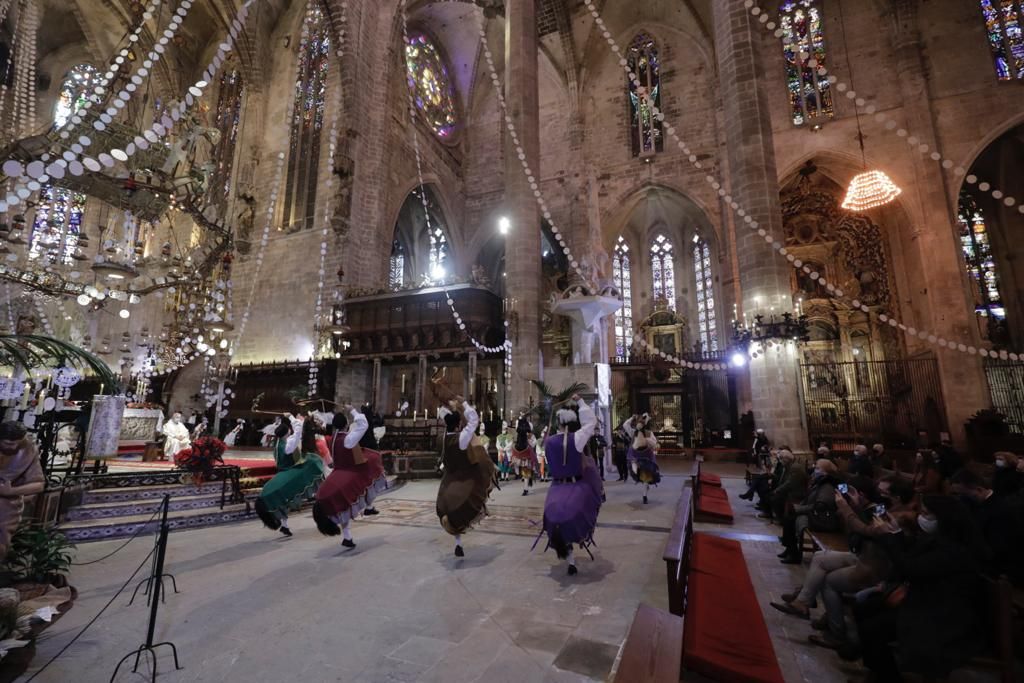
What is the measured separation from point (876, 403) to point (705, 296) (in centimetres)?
802

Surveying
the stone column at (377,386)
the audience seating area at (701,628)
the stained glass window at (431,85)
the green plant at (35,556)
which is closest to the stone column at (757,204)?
the audience seating area at (701,628)

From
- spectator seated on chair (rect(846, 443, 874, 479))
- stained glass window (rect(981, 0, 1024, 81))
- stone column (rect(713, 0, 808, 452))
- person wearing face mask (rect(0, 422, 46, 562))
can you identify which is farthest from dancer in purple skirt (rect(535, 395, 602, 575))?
stained glass window (rect(981, 0, 1024, 81))

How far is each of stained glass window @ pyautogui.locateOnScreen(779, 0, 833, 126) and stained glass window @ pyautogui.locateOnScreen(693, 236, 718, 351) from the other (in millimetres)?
6494

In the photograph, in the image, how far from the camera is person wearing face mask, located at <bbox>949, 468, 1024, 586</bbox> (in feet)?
10.7

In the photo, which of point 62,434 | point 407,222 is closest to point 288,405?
point 62,434

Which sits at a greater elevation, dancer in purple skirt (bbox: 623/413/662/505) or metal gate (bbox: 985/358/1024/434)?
metal gate (bbox: 985/358/1024/434)

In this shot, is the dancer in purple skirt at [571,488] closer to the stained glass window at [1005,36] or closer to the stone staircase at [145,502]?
the stone staircase at [145,502]

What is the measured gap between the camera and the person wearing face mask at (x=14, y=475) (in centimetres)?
294

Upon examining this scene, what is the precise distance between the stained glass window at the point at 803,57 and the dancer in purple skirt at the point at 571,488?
19.7 metres

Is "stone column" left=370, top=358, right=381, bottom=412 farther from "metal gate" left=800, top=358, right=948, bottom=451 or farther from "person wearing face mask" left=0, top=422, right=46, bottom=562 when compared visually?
"metal gate" left=800, top=358, right=948, bottom=451

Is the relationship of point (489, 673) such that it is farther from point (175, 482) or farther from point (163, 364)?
point (163, 364)

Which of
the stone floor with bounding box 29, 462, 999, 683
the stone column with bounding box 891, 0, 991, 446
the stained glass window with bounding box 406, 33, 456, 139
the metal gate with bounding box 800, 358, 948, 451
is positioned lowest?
the stone floor with bounding box 29, 462, 999, 683

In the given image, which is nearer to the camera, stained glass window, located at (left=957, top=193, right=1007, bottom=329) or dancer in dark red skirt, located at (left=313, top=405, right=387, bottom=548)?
dancer in dark red skirt, located at (left=313, top=405, right=387, bottom=548)

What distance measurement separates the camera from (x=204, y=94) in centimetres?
2059
